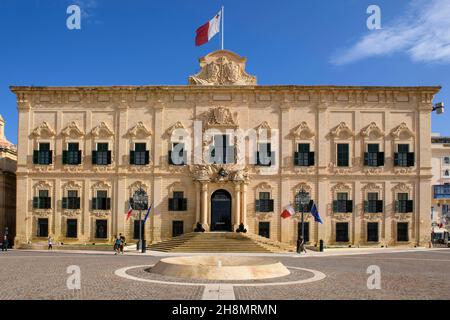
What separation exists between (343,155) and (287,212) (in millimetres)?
8159

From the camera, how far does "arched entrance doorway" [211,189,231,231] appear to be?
4244 centimetres

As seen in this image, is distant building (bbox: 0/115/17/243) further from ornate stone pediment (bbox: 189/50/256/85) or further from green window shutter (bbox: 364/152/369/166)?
green window shutter (bbox: 364/152/369/166)

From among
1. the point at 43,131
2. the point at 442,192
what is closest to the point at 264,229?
the point at 43,131

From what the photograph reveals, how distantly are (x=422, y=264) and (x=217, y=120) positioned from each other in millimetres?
21382

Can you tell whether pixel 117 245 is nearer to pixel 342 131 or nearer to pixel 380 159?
pixel 342 131

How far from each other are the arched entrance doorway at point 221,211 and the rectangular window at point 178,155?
3.97 m

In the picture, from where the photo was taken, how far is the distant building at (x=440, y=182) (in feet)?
243

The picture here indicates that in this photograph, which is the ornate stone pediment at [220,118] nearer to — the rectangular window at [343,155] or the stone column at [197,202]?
the stone column at [197,202]

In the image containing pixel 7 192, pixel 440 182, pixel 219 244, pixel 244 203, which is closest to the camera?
pixel 219 244

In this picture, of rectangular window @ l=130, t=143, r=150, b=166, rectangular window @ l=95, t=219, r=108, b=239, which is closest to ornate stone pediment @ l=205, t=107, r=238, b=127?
rectangular window @ l=130, t=143, r=150, b=166

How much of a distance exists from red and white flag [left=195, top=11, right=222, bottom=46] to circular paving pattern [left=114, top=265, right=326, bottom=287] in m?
24.5

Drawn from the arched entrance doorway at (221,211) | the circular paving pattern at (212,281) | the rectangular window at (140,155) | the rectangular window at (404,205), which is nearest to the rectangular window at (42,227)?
the rectangular window at (140,155)

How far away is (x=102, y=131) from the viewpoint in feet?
144

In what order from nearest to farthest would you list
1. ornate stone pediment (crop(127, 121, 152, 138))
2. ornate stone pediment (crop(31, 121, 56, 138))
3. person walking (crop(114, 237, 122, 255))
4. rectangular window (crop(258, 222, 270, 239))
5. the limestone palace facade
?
person walking (crop(114, 237, 122, 255)), rectangular window (crop(258, 222, 270, 239)), the limestone palace facade, ornate stone pediment (crop(127, 121, 152, 138)), ornate stone pediment (crop(31, 121, 56, 138))
